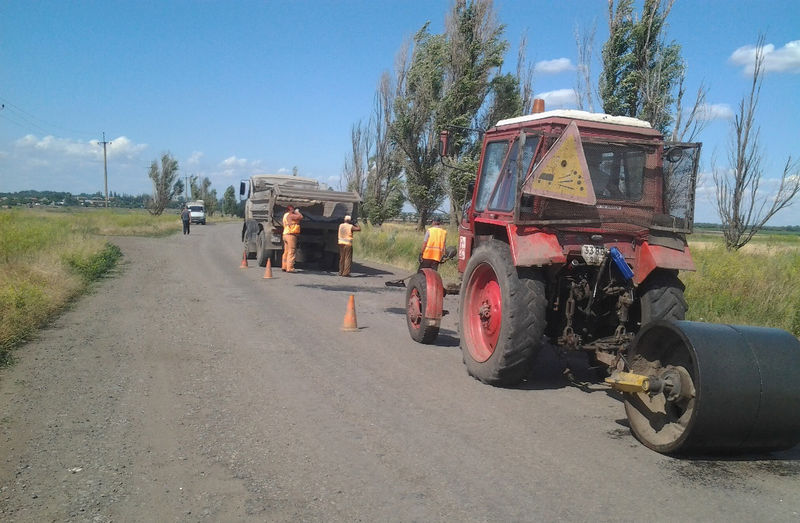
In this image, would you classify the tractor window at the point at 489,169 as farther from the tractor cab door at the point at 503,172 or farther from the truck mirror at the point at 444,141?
the truck mirror at the point at 444,141

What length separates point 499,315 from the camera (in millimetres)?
6504

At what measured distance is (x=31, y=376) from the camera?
21.0ft

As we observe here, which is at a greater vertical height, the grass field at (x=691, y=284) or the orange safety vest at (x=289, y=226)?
the orange safety vest at (x=289, y=226)

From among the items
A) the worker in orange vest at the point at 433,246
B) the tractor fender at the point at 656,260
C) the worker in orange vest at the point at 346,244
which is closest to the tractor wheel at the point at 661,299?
the tractor fender at the point at 656,260

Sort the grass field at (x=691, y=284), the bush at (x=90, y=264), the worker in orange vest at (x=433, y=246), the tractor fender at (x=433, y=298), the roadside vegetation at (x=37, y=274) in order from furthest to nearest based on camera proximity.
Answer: the bush at (x=90, y=264)
the worker in orange vest at (x=433, y=246)
the grass field at (x=691, y=284)
the roadside vegetation at (x=37, y=274)
the tractor fender at (x=433, y=298)

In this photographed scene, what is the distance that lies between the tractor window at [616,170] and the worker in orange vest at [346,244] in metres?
10.7

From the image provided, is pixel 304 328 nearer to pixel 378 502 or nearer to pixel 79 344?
pixel 79 344

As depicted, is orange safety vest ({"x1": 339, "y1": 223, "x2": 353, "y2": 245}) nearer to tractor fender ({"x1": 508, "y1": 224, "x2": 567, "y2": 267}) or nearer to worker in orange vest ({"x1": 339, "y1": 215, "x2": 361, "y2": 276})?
worker in orange vest ({"x1": 339, "y1": 215, "x2": 361, "y2": 276})

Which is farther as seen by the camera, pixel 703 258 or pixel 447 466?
pixel 703 258

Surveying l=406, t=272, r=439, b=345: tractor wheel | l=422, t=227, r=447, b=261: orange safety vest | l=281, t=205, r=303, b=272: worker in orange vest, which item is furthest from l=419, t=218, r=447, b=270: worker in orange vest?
l=281, t=205, r=303, b=272: worker in orange vest

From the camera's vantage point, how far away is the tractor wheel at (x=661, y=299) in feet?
19.2

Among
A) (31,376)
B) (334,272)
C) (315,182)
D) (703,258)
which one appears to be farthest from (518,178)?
(315,182)

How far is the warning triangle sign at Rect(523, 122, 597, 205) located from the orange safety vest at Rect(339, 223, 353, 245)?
11.1m

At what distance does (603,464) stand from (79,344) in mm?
6587
